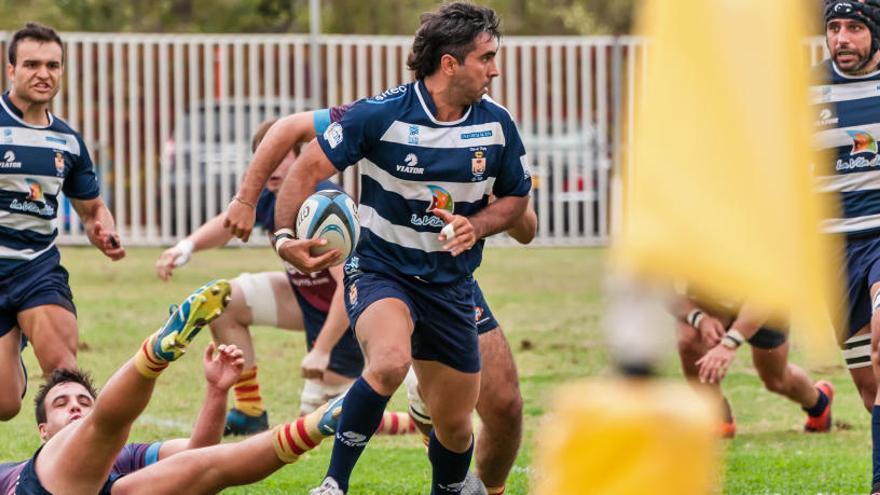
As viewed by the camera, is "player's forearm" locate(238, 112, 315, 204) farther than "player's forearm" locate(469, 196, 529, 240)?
Yes

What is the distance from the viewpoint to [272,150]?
6617mm

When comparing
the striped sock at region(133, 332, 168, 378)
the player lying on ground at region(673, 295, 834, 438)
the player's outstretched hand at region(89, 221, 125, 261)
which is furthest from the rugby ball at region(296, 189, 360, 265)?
the player lying on ground at region(673, 295, 834, 438)

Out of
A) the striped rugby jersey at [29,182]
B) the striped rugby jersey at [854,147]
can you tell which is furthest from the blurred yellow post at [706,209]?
the striped rugby jersey at [29,182]

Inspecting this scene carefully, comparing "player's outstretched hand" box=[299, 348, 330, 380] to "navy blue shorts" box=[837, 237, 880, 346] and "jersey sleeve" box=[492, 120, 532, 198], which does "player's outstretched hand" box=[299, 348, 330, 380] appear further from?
"navy blue shorts" box=[837, 237, 880, 346]

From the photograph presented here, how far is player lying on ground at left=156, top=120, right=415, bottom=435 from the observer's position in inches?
353

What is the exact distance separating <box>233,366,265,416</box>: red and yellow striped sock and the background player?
1282 millimetres

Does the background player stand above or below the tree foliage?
below

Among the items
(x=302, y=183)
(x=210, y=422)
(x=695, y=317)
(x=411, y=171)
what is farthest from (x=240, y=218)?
(x=695, y=317)

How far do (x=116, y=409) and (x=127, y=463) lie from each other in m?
0.78

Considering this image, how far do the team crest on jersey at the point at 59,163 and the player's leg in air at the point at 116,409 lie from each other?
98.1 inches

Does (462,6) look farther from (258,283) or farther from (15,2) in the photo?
(15,2)

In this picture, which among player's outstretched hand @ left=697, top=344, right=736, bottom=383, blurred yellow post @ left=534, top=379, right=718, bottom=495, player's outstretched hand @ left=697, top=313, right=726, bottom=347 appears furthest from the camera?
player's outstretched hand @ left=697, top=313, right=726, bottom=347

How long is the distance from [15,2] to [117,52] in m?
12.5

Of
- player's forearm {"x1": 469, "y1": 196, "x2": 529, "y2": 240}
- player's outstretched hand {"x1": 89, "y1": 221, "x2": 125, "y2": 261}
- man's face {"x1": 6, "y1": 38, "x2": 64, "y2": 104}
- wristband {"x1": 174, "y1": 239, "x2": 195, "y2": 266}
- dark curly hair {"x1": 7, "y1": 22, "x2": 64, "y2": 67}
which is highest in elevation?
dark curly hair {"x1": 7, "y1": 22, "x2": 64, "y2": 67}
